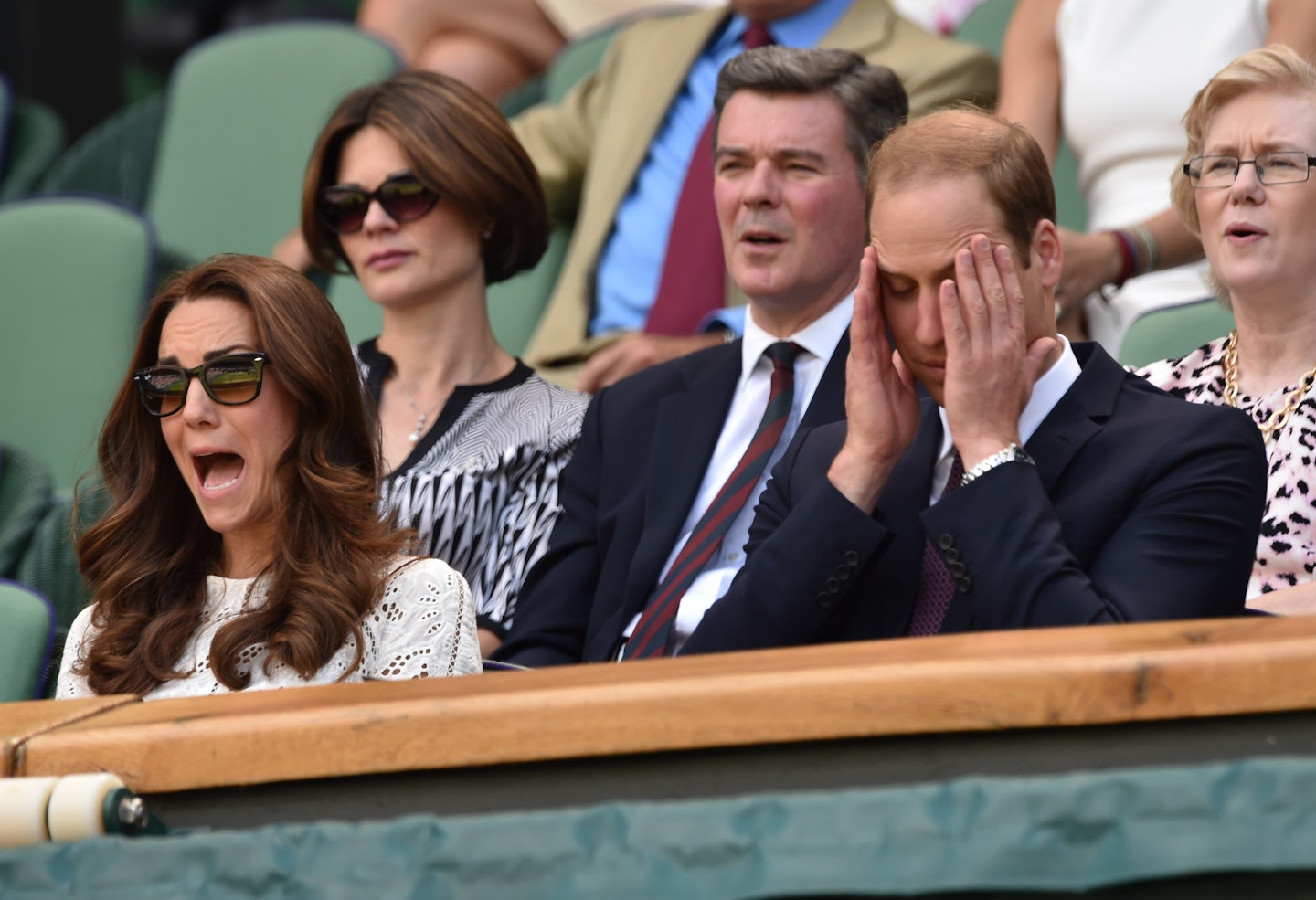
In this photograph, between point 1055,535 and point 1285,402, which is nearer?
point 1055,535

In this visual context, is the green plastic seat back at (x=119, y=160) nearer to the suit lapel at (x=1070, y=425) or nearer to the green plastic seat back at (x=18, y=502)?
the green plastic seat back at (x=18, y=502)

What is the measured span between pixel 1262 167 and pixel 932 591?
73cm

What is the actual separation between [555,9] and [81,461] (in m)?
1.72

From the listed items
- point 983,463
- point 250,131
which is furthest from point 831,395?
point 250,131

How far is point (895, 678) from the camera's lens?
1145mm

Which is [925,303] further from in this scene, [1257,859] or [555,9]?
[555,9]

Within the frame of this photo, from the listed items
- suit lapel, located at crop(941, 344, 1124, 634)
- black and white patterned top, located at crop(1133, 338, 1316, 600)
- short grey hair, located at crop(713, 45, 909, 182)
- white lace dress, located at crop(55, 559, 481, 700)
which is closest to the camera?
suit lapel, located at crop(941, 344, 1124, 634)

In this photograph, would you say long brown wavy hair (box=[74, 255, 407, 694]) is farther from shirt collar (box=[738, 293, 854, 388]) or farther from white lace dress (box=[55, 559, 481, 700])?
shirt collar (box=[738, 293, 854, 388])

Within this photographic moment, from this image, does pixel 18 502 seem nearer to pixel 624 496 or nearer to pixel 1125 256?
pixel 624 496

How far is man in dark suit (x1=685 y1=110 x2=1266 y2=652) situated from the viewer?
5.45 feet

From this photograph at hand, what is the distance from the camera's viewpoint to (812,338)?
2363 millimetres

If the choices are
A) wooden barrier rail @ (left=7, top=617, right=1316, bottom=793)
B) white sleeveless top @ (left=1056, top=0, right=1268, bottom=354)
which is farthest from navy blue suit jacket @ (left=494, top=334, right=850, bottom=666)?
wooden barrier rail @ (left=7, top=617, right=1316, bottom=793)

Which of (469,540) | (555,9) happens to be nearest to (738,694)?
(469,540)

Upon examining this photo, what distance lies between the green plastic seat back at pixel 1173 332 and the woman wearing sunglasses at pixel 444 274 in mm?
820
